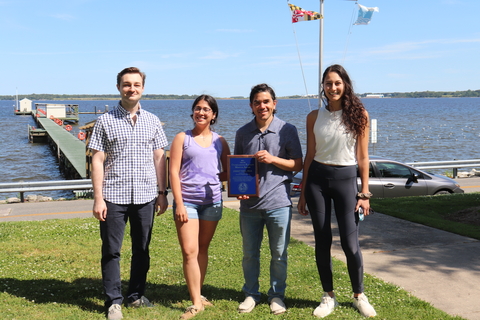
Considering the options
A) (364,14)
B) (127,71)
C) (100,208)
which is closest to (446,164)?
(364,14)

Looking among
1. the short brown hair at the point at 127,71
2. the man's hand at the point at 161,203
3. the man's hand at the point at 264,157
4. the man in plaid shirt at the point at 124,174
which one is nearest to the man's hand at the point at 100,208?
the man in plaid shirt at the point at 124,174

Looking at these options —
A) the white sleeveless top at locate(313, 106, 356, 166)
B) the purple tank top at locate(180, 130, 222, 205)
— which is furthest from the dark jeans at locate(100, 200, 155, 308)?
the white sleeveless top at locate(313, 106, 356, 166)

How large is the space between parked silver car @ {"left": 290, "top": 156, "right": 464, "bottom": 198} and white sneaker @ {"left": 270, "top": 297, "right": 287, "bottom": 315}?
8.89 metres

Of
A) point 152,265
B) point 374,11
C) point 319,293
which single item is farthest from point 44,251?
point 374,11

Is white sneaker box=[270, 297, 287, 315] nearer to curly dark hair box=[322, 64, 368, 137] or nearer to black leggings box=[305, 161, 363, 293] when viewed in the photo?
black leggings box=[305, 161, 363, 293]

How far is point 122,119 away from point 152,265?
2.56 m

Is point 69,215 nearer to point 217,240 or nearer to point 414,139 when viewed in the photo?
point 217,240

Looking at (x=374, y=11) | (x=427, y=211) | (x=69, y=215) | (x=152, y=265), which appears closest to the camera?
(x=152, y=265)

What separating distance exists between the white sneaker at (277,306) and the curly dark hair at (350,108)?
1.66 meters

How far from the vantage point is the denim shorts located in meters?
4.42

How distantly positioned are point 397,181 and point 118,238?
10.6 m

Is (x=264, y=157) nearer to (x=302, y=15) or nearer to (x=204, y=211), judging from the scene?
(x=204, y=211)

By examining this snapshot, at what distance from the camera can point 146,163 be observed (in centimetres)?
454

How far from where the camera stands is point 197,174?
14.5ft
